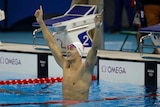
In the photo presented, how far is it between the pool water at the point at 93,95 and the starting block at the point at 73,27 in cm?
104

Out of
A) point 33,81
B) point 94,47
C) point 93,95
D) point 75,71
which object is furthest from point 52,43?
point 33,81

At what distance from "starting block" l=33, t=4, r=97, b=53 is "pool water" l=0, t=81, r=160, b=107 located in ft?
3.41

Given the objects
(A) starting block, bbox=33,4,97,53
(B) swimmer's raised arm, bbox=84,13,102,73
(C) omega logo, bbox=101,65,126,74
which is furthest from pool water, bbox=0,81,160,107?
(A) starting block, bbox=33,4,97,53

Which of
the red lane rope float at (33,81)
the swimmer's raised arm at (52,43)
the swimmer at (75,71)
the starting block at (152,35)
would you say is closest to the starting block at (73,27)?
the red lane rope float at (33,81)

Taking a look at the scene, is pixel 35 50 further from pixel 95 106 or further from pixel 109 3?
pixel 109 3

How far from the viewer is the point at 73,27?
410 inches

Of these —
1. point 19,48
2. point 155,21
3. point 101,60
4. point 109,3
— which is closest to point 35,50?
point 19,48

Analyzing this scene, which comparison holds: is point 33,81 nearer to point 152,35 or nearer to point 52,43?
point 152,35

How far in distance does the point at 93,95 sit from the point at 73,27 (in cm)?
199

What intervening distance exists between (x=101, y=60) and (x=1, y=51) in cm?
202

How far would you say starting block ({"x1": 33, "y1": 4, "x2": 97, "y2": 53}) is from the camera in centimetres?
1026

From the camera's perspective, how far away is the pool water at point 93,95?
7965 mm

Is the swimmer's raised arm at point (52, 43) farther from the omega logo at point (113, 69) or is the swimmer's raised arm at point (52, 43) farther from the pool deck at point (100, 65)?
the omega logo at point (113, 69)

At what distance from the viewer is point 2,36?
49.6 ft
